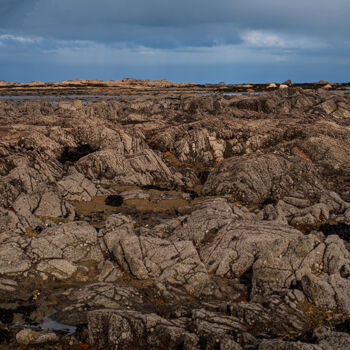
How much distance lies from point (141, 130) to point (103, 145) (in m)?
8.46

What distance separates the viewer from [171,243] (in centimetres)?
2427

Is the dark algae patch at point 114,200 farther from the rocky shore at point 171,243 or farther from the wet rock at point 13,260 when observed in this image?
the wet rock at point 13,260

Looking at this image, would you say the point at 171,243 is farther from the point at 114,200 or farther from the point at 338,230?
the point at 338,230

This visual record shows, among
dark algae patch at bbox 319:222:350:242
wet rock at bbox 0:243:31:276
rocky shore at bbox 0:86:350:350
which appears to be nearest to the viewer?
rocky shore at bbox 0:86:350:350

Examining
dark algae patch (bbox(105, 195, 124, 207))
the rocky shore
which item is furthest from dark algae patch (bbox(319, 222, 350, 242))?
dark algae patch (bbox(105, 195, 124, 207))

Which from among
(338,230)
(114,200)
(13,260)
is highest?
(114,200)

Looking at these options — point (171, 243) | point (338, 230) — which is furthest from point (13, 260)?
point (338, 230)

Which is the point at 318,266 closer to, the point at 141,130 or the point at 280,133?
the point at 280,133

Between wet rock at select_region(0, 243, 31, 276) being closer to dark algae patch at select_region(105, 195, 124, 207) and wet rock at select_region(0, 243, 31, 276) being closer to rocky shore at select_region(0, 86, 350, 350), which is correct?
rocky shore at select_region(0, 86, 350, 350)

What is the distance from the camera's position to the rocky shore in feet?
54.2

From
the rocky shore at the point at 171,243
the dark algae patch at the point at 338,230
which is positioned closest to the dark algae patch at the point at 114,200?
the rocky shore at the point at 171,243

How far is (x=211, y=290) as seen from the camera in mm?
20891

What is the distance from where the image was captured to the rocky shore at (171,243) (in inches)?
651

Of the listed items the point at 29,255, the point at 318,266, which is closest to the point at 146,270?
the point at 29,255
